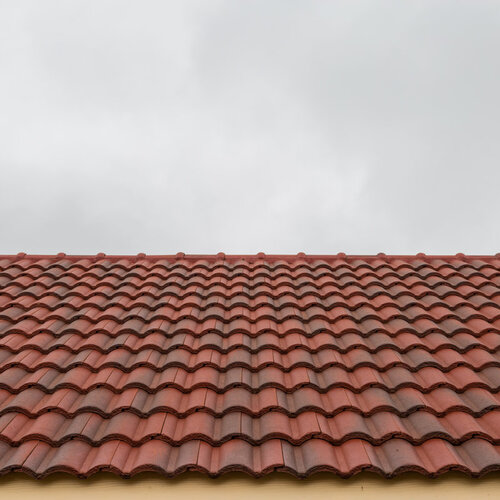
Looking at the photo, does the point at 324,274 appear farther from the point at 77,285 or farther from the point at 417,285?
the point at 77,285

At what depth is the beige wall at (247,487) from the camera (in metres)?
2.23

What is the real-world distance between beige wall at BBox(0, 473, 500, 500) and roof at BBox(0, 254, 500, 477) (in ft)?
0.36

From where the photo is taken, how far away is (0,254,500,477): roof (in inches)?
91.7

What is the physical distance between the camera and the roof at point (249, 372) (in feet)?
7.64

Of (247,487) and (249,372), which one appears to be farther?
(249,372)

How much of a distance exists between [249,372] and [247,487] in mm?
920

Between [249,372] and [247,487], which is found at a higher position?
[249,372]

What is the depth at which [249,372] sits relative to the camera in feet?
10.2

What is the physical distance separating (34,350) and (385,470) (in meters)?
2.78

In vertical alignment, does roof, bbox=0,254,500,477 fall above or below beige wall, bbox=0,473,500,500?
above

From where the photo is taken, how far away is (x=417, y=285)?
4.77m

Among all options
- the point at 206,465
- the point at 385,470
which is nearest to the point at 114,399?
the point at 206,465

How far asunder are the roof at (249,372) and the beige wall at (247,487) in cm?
11

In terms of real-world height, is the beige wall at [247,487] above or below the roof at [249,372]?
below
